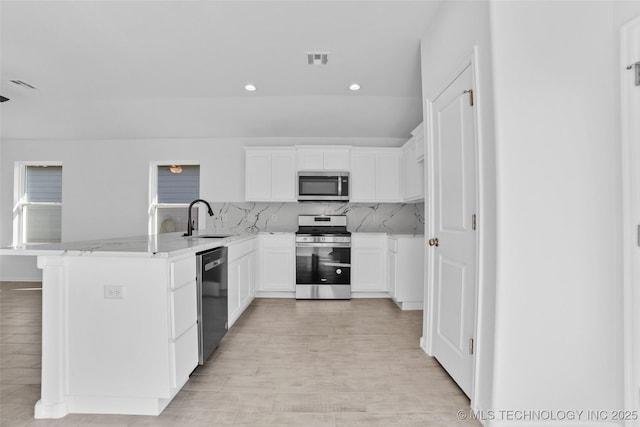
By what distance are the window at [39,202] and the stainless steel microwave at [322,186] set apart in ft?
13.7

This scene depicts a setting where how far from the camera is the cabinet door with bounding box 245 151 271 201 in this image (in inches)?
187

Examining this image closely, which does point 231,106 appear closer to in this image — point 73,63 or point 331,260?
point 73,63

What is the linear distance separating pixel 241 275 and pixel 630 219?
3091 mm

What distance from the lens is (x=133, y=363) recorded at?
5.73ft

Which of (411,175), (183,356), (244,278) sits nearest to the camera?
(183,356)

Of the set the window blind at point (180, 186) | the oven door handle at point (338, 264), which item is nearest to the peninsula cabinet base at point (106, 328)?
the oven door handle at point (338, 264)

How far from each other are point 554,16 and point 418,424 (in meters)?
2.20

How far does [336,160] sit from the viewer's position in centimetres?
471

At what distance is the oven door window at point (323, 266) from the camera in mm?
4395

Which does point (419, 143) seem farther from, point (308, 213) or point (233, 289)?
point (233, 289)

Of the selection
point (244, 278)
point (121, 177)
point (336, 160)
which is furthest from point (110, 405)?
point (121, 177)

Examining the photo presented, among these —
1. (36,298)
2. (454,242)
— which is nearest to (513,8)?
(454,242)

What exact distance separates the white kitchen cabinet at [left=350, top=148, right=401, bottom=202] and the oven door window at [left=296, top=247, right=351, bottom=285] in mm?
900

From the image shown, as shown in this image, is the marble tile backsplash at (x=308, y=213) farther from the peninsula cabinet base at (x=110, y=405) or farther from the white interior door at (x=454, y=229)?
the peninsula cabinet base at (x=110, y=405)
